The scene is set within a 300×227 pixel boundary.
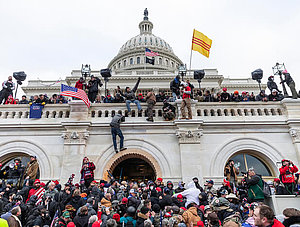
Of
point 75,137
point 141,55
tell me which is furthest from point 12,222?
point 141,55

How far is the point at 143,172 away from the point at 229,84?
144ft

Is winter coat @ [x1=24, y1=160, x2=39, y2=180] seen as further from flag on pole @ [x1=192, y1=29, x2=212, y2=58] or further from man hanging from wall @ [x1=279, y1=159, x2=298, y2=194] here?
flag on pole @ [x1=192, y1=29, x2=212, y2=58]

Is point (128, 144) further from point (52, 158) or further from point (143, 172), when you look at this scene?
point (52, 158)

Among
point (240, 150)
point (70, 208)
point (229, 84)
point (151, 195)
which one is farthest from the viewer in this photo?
point (229, 84)

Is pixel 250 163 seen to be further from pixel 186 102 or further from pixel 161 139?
pixel 161 139

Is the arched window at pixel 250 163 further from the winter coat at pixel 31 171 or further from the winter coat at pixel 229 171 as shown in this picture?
the winter coat at pixel 31 171

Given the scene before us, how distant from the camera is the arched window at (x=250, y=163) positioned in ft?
38.8

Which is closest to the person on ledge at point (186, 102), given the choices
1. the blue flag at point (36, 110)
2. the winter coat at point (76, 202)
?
the winter coat at point (76, 202)

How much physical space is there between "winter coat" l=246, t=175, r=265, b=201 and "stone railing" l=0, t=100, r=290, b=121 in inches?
221

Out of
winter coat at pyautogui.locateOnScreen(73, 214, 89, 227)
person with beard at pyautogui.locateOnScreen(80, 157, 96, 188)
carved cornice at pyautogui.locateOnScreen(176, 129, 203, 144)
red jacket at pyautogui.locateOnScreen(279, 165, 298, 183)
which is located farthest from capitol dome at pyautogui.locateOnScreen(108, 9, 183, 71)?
winter coat at pyautogui.locateOnScreen(73, 214, 89, 227)

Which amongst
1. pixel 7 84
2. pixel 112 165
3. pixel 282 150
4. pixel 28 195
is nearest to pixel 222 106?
pixel 282 150

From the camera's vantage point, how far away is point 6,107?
1296cm

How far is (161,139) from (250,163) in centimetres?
503

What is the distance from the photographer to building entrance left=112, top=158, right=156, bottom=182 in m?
13.1
